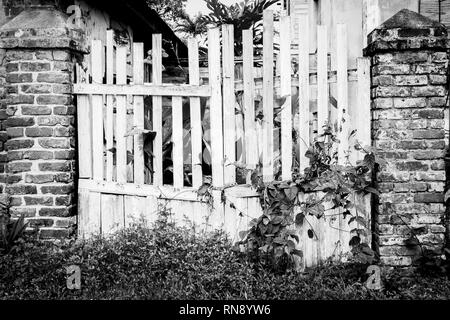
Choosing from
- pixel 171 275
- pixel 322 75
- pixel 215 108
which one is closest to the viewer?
pixel 171 275

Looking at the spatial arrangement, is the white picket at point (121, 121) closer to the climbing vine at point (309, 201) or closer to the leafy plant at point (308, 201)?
the climbing vine at point (309, 201)

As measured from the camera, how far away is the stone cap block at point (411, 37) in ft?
11.8

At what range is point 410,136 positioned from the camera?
365 cm

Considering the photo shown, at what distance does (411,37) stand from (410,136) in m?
0.79

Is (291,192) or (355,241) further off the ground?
(291,192)

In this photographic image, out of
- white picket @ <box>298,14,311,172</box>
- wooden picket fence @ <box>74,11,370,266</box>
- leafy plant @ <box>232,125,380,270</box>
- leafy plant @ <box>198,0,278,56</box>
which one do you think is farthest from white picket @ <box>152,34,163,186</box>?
leafy plant @ <box>198,0,278,56</box>

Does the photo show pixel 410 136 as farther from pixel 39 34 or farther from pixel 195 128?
pixel 39 34

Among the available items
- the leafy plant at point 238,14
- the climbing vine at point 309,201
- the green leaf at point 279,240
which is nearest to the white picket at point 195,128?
the climbing vine at point 309,201

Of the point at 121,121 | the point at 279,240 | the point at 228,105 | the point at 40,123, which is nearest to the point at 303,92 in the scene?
the point at 228,105

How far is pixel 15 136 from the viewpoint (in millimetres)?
3930

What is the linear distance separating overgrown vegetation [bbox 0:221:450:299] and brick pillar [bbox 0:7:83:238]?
1.06 feet

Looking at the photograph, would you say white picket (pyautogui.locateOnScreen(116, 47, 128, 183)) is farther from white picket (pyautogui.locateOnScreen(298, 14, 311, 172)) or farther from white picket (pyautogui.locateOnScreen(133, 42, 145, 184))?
white picket (pyautogui.locateOnScreen(298, 14, 311, 172))

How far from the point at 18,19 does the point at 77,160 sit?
134 cm
